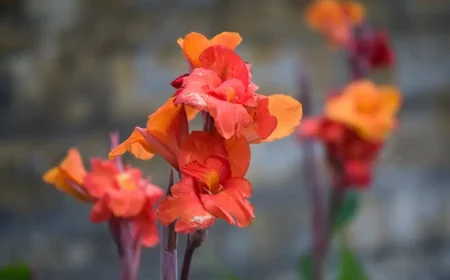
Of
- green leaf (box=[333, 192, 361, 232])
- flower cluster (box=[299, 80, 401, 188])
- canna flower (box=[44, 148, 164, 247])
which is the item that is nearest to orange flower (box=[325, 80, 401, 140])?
flower cluster (box=[299, 80, 401, 188])

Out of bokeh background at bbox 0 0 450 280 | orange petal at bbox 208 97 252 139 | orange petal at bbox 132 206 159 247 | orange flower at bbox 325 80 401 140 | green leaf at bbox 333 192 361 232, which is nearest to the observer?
orange petal at bbox 208 97 252 139

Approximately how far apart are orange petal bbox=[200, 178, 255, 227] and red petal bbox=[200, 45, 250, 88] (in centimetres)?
5

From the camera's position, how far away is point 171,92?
1003 millimetres

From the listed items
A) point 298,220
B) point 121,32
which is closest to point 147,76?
point 121,32

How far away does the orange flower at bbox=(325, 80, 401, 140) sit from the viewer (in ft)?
1.93

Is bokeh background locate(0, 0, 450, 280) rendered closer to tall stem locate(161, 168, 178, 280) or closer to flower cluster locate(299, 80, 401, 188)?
flower cluster locate(299, 80, 401, 188)

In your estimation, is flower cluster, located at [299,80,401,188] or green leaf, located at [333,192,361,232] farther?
green leaf, located at [333,192,361,232]

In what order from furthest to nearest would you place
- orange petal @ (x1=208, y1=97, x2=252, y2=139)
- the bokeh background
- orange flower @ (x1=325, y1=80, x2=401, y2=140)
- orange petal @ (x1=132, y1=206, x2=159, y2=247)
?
the bokeh background, orange flower @ (x1=325, y1=80, x2=401, y2=140), orange petal @ (x1=132, y1=206, x2=159, y2=247), orange petal @ (x1=208, y1=97, x2=252, y2=139)

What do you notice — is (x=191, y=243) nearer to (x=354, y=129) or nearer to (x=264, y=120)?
(x=264, y=120)

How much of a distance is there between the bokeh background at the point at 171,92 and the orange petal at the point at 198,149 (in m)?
0.65

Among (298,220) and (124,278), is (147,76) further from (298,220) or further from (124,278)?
(124,278)

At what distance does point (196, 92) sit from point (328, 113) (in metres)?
0.39

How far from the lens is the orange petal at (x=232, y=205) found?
0.79ft

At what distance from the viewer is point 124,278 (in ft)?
1.11
